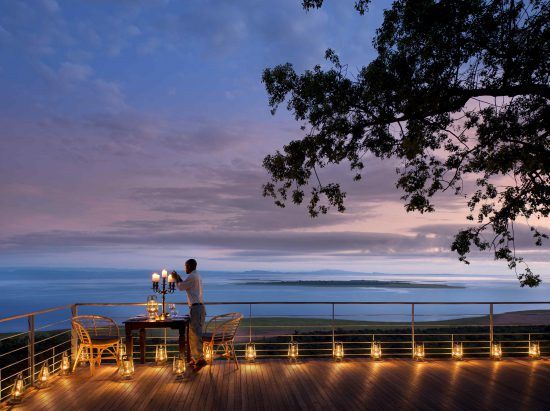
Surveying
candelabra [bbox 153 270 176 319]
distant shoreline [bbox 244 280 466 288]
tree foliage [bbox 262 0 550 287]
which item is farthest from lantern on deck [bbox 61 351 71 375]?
distant shoreline [bbox 244 280 466 288]

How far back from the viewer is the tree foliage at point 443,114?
18.2 ft

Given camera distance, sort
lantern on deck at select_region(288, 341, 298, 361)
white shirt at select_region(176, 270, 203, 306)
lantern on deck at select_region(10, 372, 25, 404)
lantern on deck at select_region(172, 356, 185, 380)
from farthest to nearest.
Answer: lantern on deck at select_region(288, 341, 298, 361)
white shirt at select_region(176, 270, 203, 306)
lantern on deck at select_region(172, 356, 185, 380)
lantern on deck at select_region(10, 372, 25, 404)

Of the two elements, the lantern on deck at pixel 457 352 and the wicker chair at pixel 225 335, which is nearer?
the wicker chair at pixel 225 335

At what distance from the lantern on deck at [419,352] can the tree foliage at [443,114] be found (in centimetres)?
147

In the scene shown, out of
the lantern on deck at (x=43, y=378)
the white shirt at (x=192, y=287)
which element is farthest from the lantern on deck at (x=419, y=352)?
the lantern on deck at (x=43, y=378)

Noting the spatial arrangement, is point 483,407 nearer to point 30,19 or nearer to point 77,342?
point 77,342

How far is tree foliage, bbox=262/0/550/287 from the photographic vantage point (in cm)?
556

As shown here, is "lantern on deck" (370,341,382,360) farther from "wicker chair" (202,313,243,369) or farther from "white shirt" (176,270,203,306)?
"white shirt" (176,270,203,306)

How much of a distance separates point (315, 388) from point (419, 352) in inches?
91.3

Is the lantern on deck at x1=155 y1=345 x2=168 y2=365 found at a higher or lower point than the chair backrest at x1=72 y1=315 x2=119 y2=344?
lower

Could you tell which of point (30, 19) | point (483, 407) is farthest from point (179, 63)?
point (483, 407)

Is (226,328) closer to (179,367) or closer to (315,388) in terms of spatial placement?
(179,367)

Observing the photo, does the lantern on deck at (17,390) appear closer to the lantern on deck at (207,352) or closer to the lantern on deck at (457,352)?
the lantern on deck at (207,352)

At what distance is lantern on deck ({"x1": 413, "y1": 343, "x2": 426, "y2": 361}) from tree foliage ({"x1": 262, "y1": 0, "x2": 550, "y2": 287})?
4.81 feet
